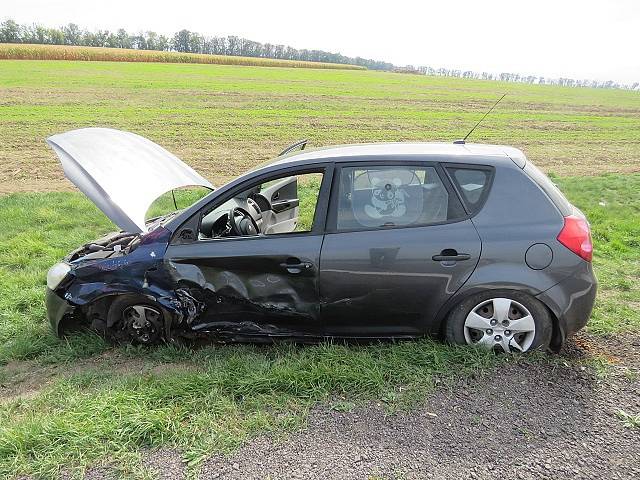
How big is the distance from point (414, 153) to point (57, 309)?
3150 mm

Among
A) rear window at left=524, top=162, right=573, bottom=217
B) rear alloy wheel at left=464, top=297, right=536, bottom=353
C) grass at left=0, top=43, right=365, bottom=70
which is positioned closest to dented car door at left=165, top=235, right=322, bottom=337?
rear alloy wheel at left=464, top=297, right=536, bottom=353

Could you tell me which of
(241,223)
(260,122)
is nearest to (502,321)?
(241,223)

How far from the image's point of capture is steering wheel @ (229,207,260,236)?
14.2 feet

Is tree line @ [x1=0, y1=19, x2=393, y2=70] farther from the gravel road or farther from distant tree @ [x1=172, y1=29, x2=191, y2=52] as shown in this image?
the gravel road

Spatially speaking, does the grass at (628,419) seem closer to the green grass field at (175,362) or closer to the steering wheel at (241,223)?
the green grass field at (175,362)

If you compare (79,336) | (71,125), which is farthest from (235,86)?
(79,336)

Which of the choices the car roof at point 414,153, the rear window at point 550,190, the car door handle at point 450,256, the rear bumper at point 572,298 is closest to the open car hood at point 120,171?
the car roof at point 414,153

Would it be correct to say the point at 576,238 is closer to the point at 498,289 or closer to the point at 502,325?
the point at 498,289

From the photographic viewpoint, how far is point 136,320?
4.19m

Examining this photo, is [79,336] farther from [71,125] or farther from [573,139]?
[573,139]

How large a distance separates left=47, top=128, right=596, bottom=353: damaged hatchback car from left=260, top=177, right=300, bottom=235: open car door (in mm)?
907

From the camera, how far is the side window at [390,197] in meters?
3.75

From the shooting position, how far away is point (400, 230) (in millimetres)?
3719

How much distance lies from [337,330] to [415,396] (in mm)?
838
